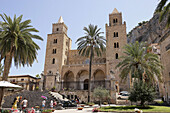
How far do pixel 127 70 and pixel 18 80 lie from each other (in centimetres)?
3379

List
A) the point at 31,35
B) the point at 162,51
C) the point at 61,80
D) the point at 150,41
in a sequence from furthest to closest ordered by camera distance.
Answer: the point at 150,41, the point at 61,80, the point at 162,51, the point at 31,35

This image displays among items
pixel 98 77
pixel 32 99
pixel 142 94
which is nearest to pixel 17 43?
pixel 32 99

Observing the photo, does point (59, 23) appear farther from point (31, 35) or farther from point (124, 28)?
point (31, 35)

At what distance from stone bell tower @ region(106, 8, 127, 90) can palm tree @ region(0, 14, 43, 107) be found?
19.6 metres

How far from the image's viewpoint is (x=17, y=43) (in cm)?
1619

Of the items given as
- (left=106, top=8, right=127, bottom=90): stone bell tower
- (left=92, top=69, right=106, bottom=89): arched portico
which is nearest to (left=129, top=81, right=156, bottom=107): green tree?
(left=106, top=8, right=127, bottom=90): stone bell tower

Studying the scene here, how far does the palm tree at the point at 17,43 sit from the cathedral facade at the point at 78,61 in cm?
1726

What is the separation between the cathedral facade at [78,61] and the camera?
34056 millimetres

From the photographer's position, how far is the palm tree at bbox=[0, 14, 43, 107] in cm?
1567

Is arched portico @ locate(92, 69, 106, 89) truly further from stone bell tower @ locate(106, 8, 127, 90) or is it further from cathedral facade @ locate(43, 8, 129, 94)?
stone bell tower @ locate(106, 8, 127, 90)

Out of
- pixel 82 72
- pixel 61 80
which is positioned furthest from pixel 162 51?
pixel 61 80

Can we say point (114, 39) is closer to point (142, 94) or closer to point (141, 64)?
point (141, 64)

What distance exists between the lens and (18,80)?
141 feet

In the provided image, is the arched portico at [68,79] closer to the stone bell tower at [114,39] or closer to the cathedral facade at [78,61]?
the cathedral facade at [78,61]
